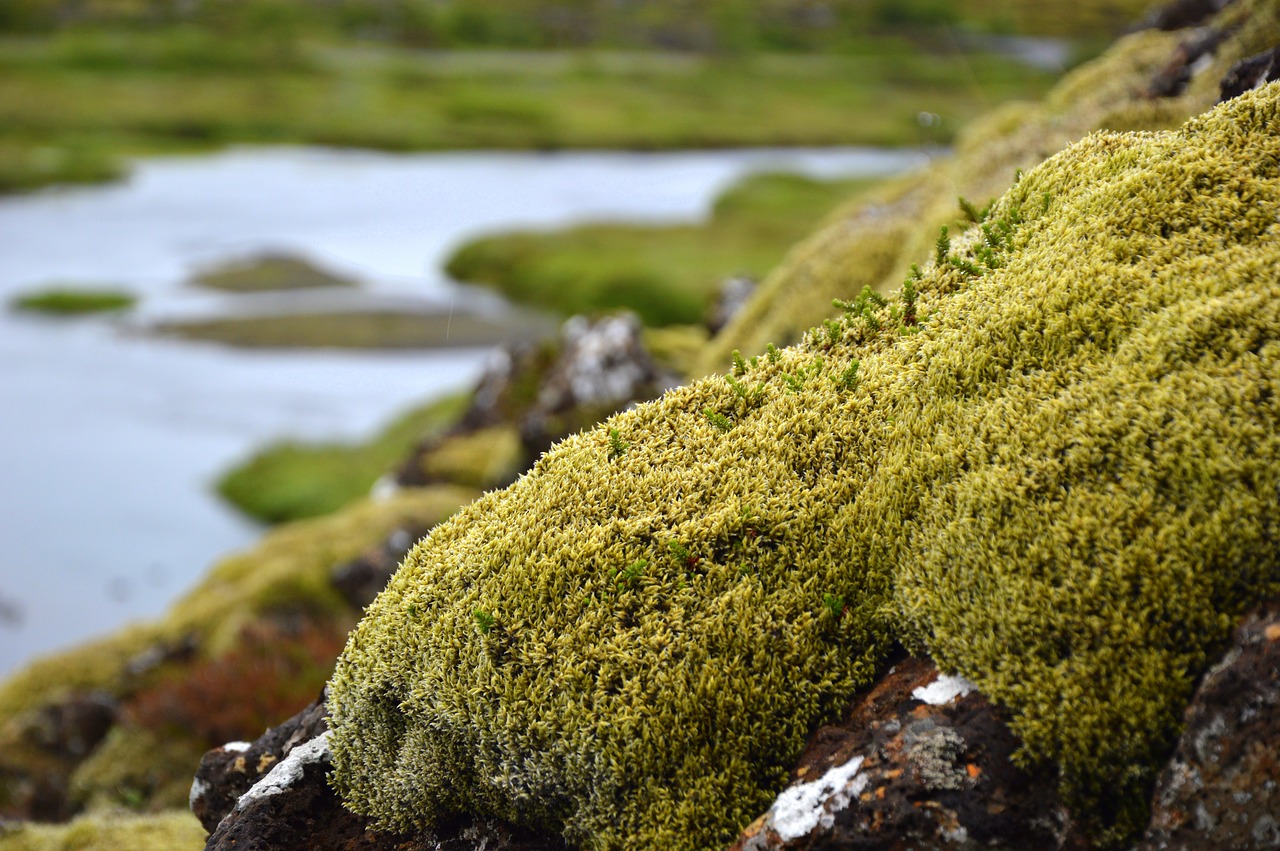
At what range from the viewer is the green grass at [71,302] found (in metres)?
47.7

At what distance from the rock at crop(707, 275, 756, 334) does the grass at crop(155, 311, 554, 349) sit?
2464cm

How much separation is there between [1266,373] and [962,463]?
146cm

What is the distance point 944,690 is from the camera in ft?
15.7

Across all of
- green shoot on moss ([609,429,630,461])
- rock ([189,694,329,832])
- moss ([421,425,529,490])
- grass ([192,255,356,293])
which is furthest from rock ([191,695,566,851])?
grass ([192,255,356,293])

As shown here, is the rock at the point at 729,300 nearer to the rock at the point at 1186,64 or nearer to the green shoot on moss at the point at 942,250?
the rock at the point at 1186,64

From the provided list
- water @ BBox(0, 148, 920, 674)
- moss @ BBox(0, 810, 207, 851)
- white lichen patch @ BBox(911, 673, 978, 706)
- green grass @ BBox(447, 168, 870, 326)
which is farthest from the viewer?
green grass @ BBox(447, 168, 870, 326)

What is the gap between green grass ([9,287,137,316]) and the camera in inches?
1879

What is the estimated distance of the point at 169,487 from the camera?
107ft

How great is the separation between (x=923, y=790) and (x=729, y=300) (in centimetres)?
1918

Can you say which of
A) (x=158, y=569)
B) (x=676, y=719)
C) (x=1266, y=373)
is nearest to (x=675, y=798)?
(x=676, y=719)

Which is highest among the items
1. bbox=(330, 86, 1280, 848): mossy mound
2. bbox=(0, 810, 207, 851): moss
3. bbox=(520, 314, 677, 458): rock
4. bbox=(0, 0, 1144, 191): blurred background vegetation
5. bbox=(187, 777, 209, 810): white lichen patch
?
bbox=(0, 0, 1144, 191): blurred background vegetation

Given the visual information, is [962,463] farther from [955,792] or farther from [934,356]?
[955,792]

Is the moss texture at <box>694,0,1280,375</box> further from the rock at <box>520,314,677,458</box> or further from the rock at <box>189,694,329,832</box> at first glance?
the rock at <box>189,694,329,832</box>

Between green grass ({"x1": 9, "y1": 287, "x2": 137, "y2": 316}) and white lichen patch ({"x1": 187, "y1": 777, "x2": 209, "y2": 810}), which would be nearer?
white lichen patch ({"x1": 187, "y1": 777, "x2": 209, "y2": 810})
